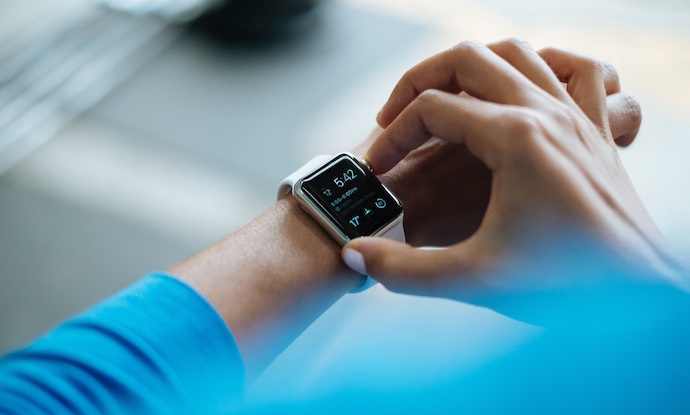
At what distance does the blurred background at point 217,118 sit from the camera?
139 cm

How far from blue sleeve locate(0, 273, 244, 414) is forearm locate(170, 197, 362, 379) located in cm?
3

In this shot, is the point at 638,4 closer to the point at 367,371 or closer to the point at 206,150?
the point at 206,150

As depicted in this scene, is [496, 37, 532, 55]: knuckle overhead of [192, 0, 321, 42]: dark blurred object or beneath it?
beneath

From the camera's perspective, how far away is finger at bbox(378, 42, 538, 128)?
81cm

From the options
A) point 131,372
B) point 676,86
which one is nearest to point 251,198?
point 131,372

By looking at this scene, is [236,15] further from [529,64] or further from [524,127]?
[524,127]

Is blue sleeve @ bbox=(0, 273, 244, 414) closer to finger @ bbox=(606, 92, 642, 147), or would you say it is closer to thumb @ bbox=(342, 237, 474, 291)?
thumb @ bbox=(342, 237, 474, 291)

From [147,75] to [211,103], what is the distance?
250 mm

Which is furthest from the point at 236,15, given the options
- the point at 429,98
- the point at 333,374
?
the point at 333,374

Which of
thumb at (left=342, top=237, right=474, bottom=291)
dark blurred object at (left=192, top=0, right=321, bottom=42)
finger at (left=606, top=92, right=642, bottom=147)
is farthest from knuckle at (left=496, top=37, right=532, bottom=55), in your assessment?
dark blurred object at (left=192, top=0, right=321, bottom=42)

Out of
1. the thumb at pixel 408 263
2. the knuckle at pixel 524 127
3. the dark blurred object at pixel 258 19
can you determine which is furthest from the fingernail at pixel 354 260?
the dark blurred object at pixel 258 19

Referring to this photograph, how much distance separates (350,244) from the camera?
782 millimetres

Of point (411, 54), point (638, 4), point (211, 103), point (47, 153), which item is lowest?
point (638, 4)

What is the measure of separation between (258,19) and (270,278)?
1.31m
